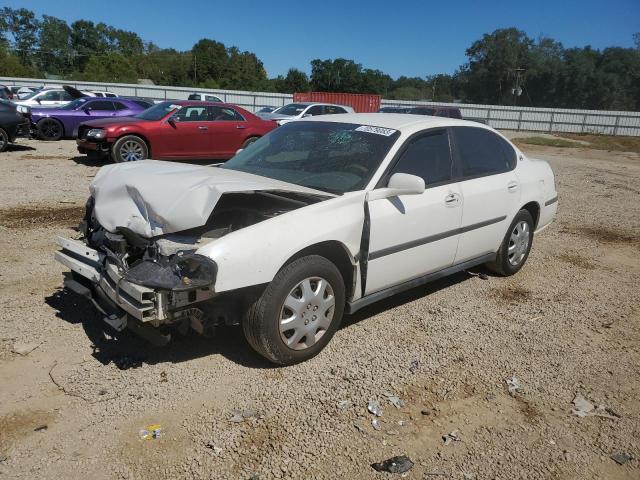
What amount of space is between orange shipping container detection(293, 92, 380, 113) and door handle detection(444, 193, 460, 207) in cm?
2779

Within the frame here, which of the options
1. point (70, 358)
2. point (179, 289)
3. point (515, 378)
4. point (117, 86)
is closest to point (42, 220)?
point (70, 358)

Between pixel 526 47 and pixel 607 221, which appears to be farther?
pixel 526 47

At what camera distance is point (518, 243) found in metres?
5.59

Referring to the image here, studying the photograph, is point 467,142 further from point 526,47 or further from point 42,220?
point 526,47

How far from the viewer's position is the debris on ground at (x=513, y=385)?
136 inches

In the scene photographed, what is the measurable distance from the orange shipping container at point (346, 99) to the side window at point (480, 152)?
26820 mm

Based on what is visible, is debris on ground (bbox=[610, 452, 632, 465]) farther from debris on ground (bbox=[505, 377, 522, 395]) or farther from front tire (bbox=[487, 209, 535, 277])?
front tire (bbox=[487, 209, 535, 277])

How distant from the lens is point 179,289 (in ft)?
9.55

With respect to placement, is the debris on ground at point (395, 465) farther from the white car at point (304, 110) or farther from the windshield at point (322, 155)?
the white car at point (304, 110)

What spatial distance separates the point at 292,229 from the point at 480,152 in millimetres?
2521

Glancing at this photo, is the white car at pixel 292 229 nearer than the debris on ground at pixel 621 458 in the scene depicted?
No

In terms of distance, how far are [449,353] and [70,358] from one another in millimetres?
2691

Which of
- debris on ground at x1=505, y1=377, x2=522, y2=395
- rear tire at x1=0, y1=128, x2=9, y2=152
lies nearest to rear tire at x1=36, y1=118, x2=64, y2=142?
rear tire at x1=0, y1=128, x2=9, y2=152

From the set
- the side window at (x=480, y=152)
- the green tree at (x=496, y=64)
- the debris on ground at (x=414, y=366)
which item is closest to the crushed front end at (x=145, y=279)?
the debris on ground at (x=414, y=366)
